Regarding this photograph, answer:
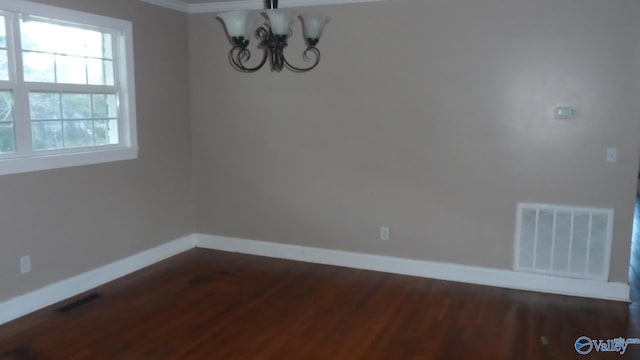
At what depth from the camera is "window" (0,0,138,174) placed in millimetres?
3328

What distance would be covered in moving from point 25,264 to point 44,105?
3.72ft

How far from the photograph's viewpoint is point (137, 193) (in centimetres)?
440

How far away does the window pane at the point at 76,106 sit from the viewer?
3.74 m

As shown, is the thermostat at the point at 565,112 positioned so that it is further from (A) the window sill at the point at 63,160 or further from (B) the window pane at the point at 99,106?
(B) the window pane at the point at 99,106

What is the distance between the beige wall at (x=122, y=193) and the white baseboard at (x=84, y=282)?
54mm

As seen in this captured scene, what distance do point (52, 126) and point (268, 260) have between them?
2.16 m

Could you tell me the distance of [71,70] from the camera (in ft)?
12.4

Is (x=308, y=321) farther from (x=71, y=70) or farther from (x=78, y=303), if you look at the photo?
(x=71, y=70)

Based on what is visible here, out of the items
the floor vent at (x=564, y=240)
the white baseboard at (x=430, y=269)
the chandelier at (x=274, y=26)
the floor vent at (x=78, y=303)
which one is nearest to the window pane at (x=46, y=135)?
the floor vent at (x=78, y=303)

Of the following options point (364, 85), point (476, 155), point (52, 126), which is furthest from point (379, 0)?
point (52, 126)

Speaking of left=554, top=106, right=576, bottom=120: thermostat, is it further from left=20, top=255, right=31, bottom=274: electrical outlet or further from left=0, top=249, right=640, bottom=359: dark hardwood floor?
left=20, top=255, right=31, bottom=274: electrical outlet

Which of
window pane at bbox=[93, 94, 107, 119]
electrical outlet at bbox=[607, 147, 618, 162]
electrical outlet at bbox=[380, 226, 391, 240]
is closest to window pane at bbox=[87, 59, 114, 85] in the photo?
window pane at bbox=[93, 94, 107, 119]

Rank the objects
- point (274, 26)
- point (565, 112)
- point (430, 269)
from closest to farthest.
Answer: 1. point (274, 26)
2. point (565, 112)
3. point (430, 269)

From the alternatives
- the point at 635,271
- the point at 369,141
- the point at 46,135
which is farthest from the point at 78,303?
the point at 635,271
